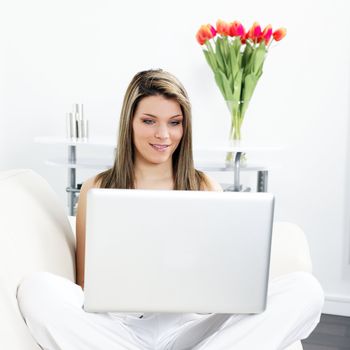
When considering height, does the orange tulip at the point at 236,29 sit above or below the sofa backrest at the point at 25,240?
above

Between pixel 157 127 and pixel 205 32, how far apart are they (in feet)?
3.72

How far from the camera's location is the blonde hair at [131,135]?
1715 millimetres

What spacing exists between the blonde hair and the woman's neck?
2cm

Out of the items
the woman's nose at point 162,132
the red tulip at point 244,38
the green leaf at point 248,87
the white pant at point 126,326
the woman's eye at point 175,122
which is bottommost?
the white pant at point 126,326

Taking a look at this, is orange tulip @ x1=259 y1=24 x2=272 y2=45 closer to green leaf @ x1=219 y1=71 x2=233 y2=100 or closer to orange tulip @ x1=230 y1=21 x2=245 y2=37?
orange tulip @ x1=230 y1=21 x2=245 y2=37

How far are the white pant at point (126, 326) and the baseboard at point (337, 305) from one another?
1.63 meters

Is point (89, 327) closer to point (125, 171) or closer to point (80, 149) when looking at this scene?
point (125, 171)

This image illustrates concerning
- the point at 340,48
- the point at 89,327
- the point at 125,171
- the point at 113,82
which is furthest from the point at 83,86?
the point at 89,327

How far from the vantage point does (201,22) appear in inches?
121

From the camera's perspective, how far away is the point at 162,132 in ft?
5.57

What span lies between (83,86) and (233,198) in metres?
2.17

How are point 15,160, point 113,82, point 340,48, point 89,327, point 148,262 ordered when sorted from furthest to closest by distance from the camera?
point 15,160 → point 113,82 → point 340,48 → point 89,327 → point 148,262

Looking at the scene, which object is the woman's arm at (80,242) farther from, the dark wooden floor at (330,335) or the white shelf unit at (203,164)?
the dark wooden floor at (330,335)

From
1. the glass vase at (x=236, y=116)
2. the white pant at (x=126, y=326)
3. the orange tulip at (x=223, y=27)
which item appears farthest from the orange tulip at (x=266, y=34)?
the white pant at (x=126, y=326)
